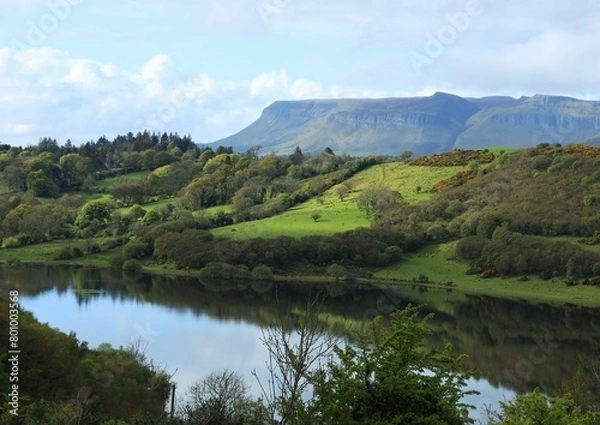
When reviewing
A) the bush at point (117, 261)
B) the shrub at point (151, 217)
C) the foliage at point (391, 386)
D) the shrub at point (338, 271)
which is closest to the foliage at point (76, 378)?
the foliage at point (391, 386)

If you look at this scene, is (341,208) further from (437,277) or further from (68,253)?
(68,253)

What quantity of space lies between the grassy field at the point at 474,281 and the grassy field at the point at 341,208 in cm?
1058

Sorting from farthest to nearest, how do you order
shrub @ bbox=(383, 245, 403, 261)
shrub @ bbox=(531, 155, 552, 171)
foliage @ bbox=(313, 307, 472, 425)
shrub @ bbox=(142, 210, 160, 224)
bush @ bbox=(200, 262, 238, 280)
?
shrub @ bbox=(531, 155, 552, 171)
shrub @ bbox=(142, 210, 160, 224)
shrub @ bbox=(383, 245, 403, 261)
bush @ bbox=(200, 262, 238, 280)
foliage @ bbox=(313, 307, 472, 425)

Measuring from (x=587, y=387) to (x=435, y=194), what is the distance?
65.9 meters

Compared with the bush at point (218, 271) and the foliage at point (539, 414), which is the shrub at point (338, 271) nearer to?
the bush at point (218, 271)

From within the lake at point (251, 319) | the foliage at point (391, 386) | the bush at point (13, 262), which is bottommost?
the lake at point (251, 319)

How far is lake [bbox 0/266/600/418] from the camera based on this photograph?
42781 mm

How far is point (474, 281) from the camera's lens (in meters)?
76.3

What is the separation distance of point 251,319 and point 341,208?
150ft

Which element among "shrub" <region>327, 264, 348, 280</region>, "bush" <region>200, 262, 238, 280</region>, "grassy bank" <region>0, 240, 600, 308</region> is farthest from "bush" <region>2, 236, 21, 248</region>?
"shrub" <region>327, 264, 348, 280</region>

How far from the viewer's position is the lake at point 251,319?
4278 centimetres

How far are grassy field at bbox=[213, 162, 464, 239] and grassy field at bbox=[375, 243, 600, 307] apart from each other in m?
10.6

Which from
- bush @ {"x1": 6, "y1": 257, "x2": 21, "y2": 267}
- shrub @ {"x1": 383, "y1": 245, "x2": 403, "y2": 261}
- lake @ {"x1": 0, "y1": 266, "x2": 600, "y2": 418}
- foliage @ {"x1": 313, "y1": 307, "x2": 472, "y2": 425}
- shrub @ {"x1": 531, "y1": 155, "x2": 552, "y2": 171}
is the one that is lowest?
lake @ {"x1": 0, "y1": 266, "x2": 600, "y2": 418}

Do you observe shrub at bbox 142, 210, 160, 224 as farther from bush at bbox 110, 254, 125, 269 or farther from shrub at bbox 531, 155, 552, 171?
shrub at bbox 531, 155, 552, 171
